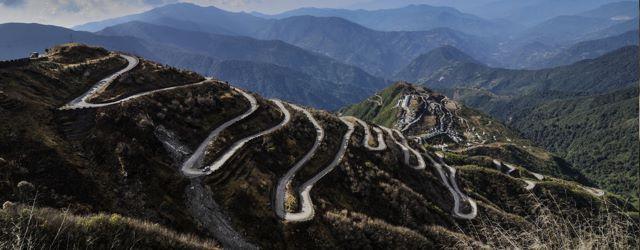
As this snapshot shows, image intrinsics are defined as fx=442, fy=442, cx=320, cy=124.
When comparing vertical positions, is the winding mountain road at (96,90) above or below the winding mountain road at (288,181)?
above

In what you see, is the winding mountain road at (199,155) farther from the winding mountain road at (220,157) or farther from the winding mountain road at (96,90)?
the winding mountain road at (96,90)

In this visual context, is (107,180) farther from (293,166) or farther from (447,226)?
(447,226)

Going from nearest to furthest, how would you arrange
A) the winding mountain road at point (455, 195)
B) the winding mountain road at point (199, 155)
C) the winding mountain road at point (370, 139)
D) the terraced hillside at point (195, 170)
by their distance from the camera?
the terraced hillside at point (195, 170) < the winding mountain road at point (199, 155) < the winding mountain road at point (455, 195) < the winding mountain road at point (370, 139)

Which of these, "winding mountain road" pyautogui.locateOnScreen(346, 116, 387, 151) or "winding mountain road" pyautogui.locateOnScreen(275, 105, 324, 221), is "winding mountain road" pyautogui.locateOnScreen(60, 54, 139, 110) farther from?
"winding mountain road" pyautogui.locateOnScreen(346, 116, 387, 151)

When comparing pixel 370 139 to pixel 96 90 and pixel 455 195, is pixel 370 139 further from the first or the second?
pixel 96 90

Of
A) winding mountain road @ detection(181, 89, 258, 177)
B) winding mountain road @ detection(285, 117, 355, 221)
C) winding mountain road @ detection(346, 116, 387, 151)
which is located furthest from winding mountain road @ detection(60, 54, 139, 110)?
winding mountain road @ detection(346, 116, 387, 151)

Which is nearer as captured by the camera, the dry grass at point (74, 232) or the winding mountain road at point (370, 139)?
the dry grass at point (74, 232)

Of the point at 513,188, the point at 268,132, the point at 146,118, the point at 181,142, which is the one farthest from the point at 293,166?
the point at 513,188

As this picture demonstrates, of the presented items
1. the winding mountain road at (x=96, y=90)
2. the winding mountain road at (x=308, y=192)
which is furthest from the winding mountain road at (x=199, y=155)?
the winding mountain road at (x=96, y=90)
